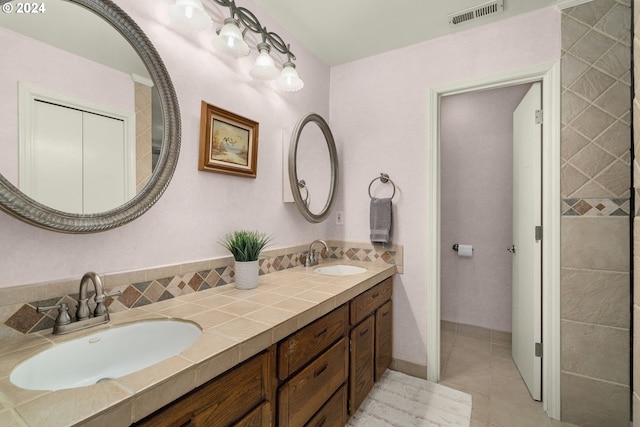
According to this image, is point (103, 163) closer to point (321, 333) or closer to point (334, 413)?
point (321, 333)

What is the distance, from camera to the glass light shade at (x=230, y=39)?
4.68 ft

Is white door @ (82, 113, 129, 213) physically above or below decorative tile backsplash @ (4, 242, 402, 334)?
above

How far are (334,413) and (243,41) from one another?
1.91 metres

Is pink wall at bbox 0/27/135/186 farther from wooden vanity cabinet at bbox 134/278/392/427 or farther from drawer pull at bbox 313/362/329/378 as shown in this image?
drawer pull at bbox 313/362/329/378

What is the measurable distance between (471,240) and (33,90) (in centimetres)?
320

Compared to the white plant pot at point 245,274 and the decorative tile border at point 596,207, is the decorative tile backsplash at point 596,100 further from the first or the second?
the white plant pot at point 245,274

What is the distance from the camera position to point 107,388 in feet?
2.08

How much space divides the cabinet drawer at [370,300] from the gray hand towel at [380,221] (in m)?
0.31

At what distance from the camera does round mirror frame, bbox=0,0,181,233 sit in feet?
2.92

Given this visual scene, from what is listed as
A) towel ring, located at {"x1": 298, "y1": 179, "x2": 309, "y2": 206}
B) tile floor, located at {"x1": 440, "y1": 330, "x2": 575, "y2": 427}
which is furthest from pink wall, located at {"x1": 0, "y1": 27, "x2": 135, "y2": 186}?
tile floor, located at {"x1": 440, "y1": 330, "x2": 575, "y2": 427}

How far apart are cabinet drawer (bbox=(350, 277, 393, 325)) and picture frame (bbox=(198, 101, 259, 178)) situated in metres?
0.96

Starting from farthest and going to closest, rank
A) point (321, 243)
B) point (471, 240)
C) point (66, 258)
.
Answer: point (471, 240), point (321, 243), point (66, 258)

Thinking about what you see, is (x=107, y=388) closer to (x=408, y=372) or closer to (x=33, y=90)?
(x=33, y=90)

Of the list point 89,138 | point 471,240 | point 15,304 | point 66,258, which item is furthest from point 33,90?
point 471,240
